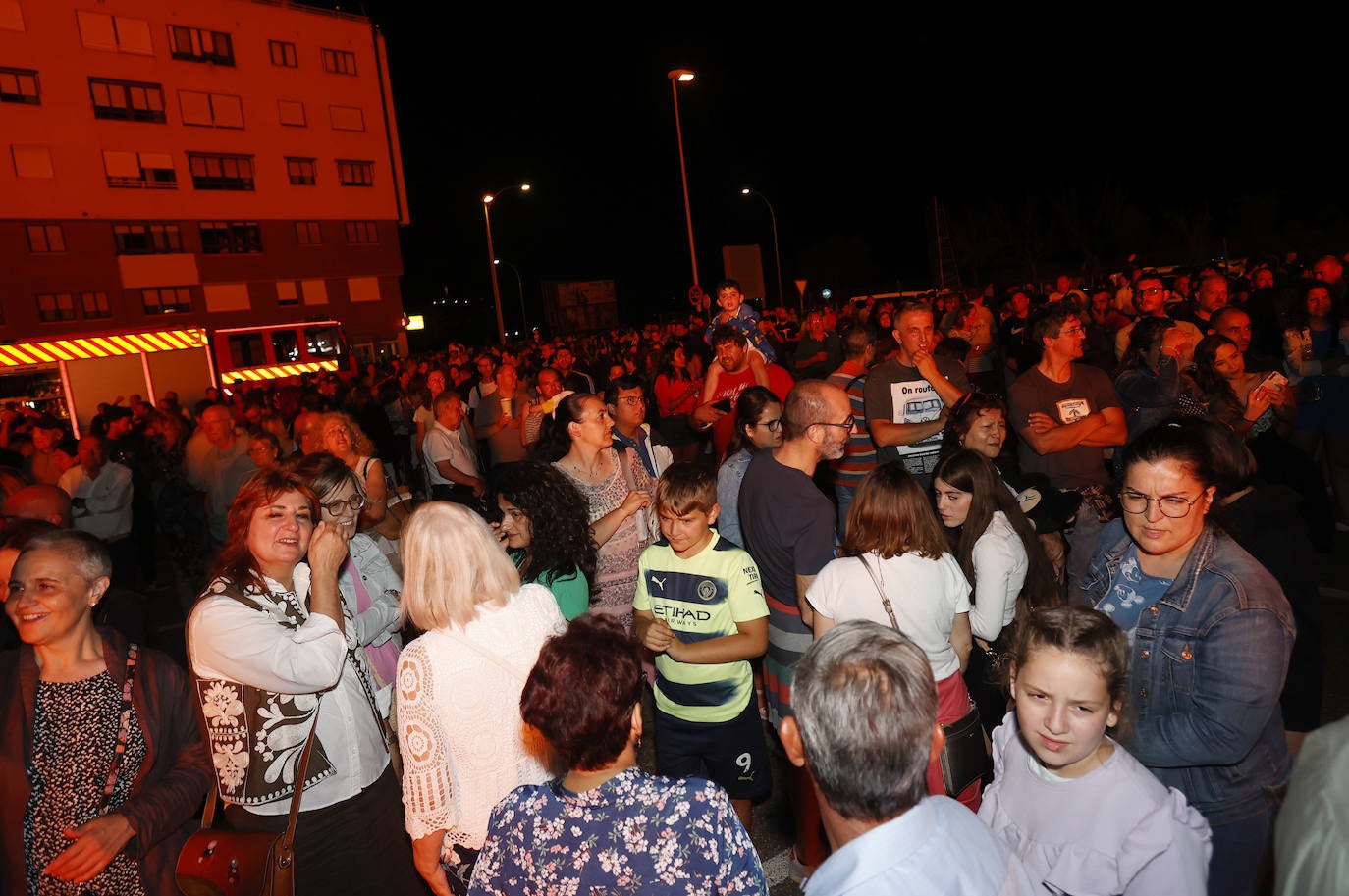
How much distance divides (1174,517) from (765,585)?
177 centimetres

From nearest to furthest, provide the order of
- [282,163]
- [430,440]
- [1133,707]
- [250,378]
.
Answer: [1133,707]
[430,440]
[250,378]
[282,163]

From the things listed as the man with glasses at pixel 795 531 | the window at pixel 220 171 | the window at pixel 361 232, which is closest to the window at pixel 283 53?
the window at pixel 220 171

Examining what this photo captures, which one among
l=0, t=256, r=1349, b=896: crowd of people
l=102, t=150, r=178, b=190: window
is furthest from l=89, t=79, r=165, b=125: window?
l=0, t=256, r=1349, b=896: crowd of people

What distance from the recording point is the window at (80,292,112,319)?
3359 centimetres

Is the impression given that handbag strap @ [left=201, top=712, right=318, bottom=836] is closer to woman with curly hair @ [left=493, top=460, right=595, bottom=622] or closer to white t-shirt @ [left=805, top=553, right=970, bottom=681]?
woman with curly hair @ [left=493, top=460, right=595, bottom=622]

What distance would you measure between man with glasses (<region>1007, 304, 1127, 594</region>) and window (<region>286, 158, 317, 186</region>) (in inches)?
1636

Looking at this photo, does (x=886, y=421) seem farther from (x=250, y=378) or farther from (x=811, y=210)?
(x=811, y=210)

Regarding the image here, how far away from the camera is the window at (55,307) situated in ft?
107

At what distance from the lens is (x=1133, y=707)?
2441 mm

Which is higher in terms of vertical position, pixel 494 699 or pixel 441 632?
pixel 441 632

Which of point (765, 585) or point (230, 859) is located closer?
point (230, 859)

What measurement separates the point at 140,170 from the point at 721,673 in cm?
4085

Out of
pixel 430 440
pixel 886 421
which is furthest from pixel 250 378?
pixel 886 421

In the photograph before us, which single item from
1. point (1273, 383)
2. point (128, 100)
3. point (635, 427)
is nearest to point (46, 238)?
point (128, 100)
